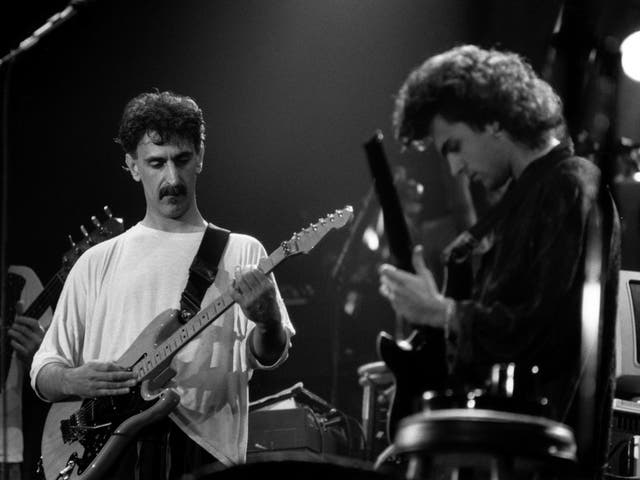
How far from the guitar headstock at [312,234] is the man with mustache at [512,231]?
96 cm

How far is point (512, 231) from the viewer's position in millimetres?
2744

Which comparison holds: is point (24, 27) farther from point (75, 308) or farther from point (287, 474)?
point (287, 474)

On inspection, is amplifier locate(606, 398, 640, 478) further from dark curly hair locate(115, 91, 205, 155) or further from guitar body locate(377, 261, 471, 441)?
dark curly hair locate(115, 91, 205, 155)

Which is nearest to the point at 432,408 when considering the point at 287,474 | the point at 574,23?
the point at 287,474

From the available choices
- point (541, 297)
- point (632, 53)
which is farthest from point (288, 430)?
point (632, 53)

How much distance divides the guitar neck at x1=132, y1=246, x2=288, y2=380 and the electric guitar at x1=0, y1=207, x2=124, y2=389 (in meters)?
0.90

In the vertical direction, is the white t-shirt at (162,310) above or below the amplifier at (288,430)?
above

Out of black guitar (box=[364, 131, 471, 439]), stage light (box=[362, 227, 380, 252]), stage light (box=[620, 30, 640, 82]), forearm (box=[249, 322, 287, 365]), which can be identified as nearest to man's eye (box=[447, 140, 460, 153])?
black guitar (box=[364, 131, 471, 439])

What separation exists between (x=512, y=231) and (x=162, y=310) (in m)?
1.63

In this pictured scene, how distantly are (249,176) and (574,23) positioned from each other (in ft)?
6.88

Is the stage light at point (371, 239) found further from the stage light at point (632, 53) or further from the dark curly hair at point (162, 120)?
the dark curly hair at point (162, 120)

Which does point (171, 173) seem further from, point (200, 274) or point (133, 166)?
point (200, 274)

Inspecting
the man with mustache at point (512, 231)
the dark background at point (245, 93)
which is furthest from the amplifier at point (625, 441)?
the dark background at point (245, 93)

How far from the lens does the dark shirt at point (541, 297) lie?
8.57 ft
